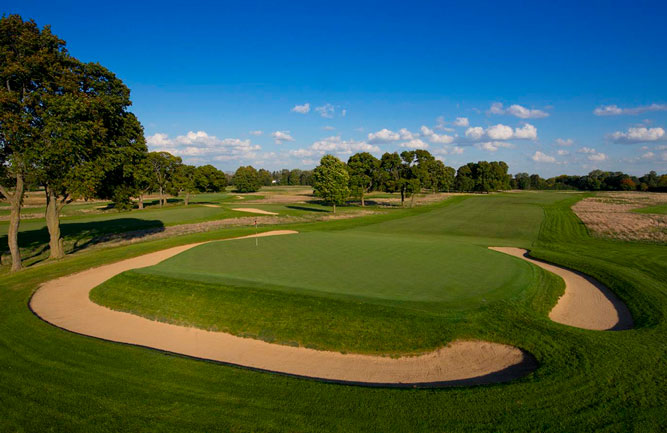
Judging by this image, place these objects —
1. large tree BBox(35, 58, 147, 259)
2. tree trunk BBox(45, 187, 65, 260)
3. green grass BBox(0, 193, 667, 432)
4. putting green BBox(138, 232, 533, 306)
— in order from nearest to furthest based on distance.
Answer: green grass BBox(0, 193, 667, 432)
putting green BBox(138, 232, 533, 306)
large tree BBox(35, 58, 147, 259)
tree trunk BBox(45, 187, 65, 260)

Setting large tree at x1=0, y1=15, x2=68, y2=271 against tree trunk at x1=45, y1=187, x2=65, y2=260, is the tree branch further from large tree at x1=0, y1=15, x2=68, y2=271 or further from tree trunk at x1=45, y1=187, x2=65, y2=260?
tree trunk at x1=45, y1=187, x2=65, y2=260

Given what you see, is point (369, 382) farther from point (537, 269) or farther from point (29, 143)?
point (29, 143)

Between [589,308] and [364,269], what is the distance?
1095cm

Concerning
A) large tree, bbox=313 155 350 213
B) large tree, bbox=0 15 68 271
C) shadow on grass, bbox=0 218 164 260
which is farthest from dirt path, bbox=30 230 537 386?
large tree, bbox=313 155 350 213

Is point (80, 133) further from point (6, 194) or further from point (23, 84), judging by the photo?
point (6, 194)

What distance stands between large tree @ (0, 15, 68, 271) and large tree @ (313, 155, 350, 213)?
44496mm

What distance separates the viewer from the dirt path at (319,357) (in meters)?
9.59

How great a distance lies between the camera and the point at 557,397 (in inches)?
311

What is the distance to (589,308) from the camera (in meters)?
15.4

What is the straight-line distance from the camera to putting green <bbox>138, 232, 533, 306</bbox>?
563 inches

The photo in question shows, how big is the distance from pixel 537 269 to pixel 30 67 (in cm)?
3270

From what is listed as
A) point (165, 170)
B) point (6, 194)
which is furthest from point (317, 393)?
point (165, 170)

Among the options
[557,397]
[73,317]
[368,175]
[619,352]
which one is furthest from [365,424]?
[368,175]

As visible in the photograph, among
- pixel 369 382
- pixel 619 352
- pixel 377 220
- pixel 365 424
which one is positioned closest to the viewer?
pixel 365 424
